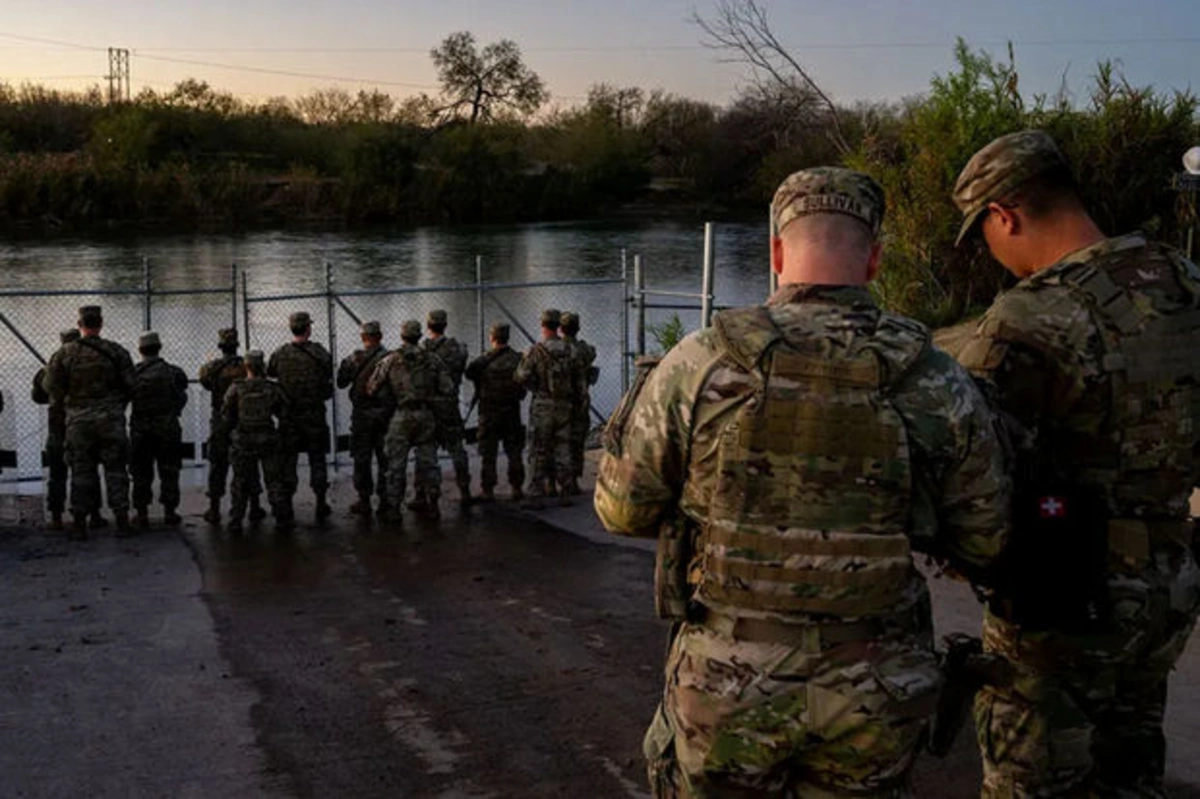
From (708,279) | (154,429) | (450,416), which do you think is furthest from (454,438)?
(708,279)

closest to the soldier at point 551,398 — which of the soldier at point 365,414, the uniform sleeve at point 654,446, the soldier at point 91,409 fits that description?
the soldier at point 365,414

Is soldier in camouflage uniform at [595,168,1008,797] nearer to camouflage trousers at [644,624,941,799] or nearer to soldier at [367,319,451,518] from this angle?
camouflage trousers at [644,624,941,799]

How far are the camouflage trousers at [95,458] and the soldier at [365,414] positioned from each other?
69.1 inches

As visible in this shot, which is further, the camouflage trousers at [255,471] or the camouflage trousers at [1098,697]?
the camouflage trousers at [255,471]

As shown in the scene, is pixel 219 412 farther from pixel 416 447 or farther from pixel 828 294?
pixel 828 294

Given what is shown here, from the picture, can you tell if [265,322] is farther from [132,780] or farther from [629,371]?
[132,780]

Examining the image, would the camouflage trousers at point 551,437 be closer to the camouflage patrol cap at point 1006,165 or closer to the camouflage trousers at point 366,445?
the camouflage trousers at point 366,445

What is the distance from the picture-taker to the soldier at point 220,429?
10359 mm

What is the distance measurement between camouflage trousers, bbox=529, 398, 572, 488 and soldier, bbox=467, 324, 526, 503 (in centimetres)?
20

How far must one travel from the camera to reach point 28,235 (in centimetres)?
3691

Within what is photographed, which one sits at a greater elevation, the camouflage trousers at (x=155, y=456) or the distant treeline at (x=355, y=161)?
the distant treeline at (x=355, y=161)

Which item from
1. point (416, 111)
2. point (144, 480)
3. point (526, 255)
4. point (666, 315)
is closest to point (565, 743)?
point (144, 480)

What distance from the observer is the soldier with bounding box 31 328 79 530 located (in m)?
10.0

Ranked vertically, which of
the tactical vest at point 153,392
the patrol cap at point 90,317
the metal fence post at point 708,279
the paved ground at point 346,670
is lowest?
the paved ground at point 346,670
